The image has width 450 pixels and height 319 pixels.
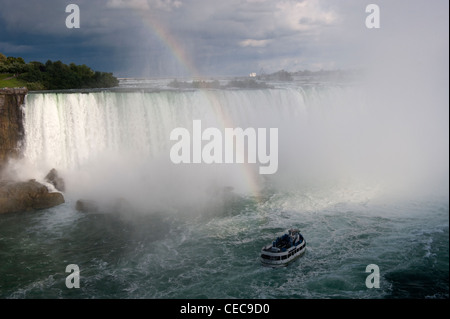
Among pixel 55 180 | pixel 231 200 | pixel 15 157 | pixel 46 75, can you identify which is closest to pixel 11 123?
pixel 15 157

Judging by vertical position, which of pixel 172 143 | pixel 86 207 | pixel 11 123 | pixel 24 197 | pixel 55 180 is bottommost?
pixel 86 207

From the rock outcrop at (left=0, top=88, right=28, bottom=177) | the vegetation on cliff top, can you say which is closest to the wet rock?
the rock outcrop at (left=0, top=88, right=28, bottom=177)

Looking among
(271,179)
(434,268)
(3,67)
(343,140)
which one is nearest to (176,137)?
(271,179)

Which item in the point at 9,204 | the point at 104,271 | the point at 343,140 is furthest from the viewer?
the point at 343,140

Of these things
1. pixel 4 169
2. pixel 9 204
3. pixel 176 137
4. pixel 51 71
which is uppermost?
pixel 51 71

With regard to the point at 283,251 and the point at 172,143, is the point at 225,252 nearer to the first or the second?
the point at 283,251

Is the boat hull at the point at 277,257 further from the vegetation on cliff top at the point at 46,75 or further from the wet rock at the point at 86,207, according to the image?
the vegetation on cliff top at the point at 46,75
